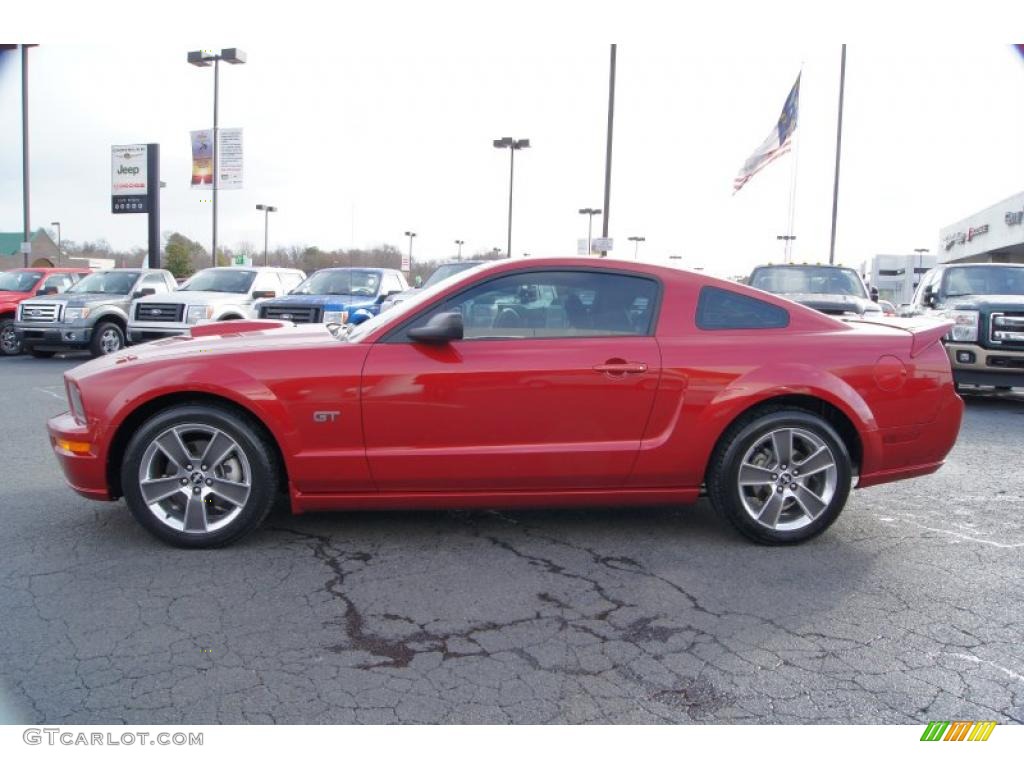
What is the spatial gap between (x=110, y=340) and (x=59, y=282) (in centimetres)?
254

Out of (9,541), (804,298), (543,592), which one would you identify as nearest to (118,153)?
(804,298)

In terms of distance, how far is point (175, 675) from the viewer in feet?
9.89

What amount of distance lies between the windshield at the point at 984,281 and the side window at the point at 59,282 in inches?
610

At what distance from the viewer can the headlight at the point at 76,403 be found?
14.2 ft

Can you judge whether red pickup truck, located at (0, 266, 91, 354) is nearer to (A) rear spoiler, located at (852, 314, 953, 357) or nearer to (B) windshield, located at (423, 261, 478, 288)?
(B) windshield, located at (423, 261, 478, 288)

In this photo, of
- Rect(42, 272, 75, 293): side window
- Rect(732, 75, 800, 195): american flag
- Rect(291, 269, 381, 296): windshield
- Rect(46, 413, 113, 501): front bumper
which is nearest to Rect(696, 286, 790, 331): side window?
Rect(46, 413, 113, 501): front bumper

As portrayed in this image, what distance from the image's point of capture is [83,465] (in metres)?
4.27

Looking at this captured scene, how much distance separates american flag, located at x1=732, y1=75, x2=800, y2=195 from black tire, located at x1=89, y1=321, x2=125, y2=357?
1638cm

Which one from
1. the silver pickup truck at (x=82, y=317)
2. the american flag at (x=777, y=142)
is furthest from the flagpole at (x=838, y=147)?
the silver pickup truck at (x=82, y=317)

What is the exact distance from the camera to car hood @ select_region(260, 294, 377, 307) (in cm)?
1280

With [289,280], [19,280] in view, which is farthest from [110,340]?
[19,280]

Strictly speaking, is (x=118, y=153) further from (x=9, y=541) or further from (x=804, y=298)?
(x=9, y=541)

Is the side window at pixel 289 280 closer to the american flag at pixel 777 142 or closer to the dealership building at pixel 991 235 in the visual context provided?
the american flag at pixel 777 142

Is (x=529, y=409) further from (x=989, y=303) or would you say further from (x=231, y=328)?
(x=989, y=303)
